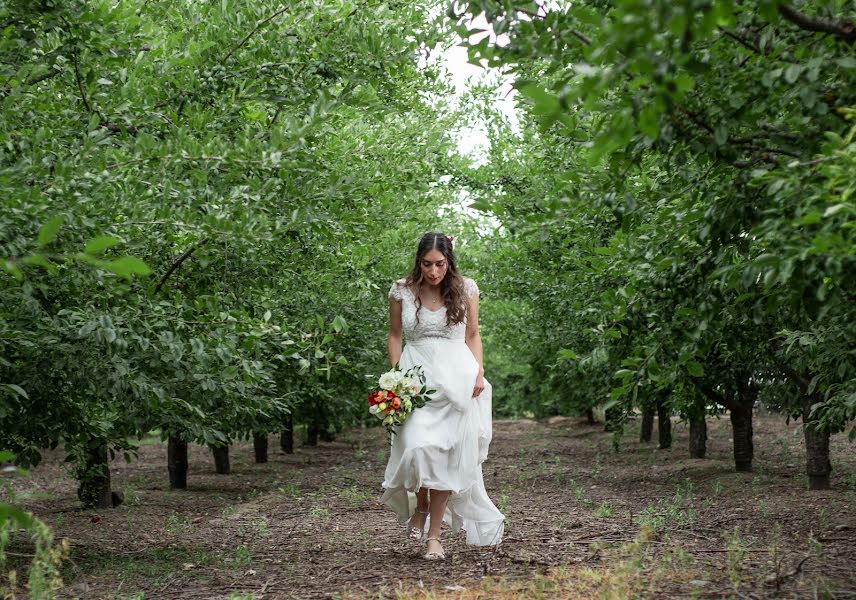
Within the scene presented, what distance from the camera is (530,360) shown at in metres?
26.3

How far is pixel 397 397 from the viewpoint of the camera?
22.9ft

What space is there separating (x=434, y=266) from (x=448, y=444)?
1.27m

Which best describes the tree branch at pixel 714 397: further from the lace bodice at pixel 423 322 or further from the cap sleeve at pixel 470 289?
the lace bodice at pixel 423 322

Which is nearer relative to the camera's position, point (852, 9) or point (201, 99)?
point (852, 9)

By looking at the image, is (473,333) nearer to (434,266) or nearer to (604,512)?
(434,266)

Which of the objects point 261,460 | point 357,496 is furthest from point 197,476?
point 357,496

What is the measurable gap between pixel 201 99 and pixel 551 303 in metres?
9.01

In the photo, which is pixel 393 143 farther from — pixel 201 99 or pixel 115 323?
pixel 115 323

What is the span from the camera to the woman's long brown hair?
726 centimetres

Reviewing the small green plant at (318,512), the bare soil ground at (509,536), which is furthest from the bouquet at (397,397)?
the small green plant at (318,512)

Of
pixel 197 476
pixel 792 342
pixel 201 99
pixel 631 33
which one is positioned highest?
pixel 201 99

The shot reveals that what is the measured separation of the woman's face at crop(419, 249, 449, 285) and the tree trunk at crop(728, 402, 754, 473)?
7582 millimetres

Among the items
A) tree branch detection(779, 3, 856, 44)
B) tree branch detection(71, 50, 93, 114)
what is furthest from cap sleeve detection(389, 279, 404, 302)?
tree branch detection(779, 3, 856, 44)

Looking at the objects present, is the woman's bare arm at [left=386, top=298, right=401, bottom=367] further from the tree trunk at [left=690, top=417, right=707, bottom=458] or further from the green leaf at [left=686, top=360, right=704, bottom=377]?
the tree trunk at [left=690, top=417, right=707, bottom=458]
